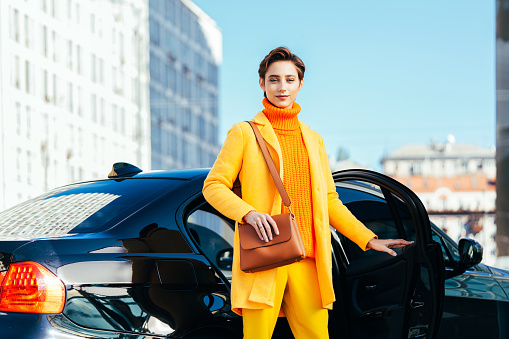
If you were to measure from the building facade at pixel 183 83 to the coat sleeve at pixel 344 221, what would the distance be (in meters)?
57.5

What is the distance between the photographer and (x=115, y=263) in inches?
120

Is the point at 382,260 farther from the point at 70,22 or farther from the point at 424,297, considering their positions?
the point at 70,22

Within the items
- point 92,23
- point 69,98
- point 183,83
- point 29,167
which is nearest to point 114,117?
point 69,98

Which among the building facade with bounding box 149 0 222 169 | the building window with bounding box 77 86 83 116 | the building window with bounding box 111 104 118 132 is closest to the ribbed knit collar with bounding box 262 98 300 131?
the building window with bounding box 77 86 83 116

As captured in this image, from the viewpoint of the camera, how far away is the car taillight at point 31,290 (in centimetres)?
284

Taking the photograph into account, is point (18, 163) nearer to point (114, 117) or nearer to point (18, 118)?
point (18, 118)

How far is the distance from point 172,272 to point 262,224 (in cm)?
54

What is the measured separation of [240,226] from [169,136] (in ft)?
199

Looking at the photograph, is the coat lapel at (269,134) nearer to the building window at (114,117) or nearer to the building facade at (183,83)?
the building window at (114,117)

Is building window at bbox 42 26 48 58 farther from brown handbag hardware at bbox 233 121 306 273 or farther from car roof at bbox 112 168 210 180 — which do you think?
brown handbag hardware at bbox 233 121 306 273

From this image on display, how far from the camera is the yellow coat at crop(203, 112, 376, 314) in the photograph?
291cm

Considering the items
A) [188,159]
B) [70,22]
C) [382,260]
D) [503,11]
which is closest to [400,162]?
[188,159]

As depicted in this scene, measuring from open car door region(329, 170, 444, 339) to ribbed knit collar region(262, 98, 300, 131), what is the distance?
2.07 feet

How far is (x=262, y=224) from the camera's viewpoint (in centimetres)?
281
